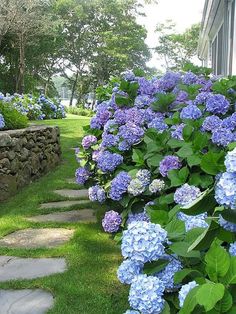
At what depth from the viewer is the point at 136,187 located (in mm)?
3195

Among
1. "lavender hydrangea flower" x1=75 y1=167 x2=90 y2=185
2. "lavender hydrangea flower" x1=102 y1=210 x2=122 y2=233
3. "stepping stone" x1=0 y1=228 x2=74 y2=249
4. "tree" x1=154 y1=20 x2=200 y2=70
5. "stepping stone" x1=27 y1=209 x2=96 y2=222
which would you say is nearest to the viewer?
"lavender hydrangea flower" x1=102 y1=210 x2=122 y2=233

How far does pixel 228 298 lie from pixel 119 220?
91.2 inches

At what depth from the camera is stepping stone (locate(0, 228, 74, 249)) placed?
378 cm

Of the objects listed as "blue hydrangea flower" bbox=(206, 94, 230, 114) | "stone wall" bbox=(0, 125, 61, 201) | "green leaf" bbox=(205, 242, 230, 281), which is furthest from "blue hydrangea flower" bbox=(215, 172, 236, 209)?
"stone wall" bbox=(0, 125, 61, 201)

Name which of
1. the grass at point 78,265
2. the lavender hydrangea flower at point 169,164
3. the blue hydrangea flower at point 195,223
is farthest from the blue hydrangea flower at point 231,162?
the lavender hydrangea flower at point 169,164

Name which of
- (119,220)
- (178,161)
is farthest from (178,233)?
(119,220)

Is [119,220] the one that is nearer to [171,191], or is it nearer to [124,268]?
[171,191]

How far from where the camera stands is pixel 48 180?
21.1 feet

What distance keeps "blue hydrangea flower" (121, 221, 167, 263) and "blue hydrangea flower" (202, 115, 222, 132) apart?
1.72m

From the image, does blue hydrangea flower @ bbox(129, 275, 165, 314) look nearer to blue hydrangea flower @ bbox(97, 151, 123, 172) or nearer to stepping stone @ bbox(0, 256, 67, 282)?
stepping stone @ bbox(0, 256, 67, 282)

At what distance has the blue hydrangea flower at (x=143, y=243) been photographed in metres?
1.52

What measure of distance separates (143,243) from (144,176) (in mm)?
1698

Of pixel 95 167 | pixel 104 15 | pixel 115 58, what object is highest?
pixel 104 15

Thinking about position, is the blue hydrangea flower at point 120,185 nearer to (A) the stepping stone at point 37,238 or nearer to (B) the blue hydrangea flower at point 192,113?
(B) the blue hydrangea flower at point 192,113
